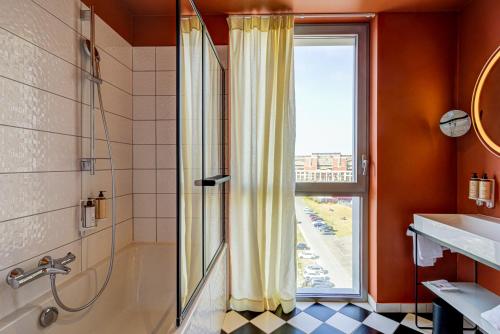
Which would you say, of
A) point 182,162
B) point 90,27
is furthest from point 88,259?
point 90,27

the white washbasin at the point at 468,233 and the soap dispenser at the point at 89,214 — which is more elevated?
the soap dispenser at the point at 89,214

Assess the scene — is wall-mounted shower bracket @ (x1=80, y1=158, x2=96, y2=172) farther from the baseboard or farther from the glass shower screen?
the baseboard

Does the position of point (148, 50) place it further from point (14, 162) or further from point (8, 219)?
point (8, 219)

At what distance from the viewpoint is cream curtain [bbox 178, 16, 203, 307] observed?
129 cm

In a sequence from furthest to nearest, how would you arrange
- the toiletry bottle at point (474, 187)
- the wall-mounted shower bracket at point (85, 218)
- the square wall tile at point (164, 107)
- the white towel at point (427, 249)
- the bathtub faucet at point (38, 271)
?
the square wall tile at point (164, 107) → the white towel at point (427, 249) → the toiletry bottle at point (474, 187) → the wall-mounted shower bracket at point (85, 218) → the bathtub faucet at point (38, 271)

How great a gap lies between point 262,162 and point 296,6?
1.22m

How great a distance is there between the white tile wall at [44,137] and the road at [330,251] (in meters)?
1.55

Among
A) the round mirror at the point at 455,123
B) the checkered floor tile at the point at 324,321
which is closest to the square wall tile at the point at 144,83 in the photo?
the checkered floor tile at the point at 324,321

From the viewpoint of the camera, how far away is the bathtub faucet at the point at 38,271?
116 centimetres

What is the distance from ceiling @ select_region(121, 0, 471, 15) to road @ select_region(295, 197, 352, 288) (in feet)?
5.04

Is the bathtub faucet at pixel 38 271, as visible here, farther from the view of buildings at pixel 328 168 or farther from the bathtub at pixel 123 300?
the view of buildings at pixel 328 168

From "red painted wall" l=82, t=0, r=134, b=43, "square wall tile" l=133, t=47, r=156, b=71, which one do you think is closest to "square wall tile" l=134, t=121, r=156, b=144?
"square wall tile" l=133, t=47, r=156, b=71

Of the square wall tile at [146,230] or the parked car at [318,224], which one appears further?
the parked car at [318,224]

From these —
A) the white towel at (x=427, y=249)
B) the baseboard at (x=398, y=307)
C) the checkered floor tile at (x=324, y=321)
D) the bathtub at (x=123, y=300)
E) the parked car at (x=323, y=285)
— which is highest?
the white towel at (x=427, y=249)
